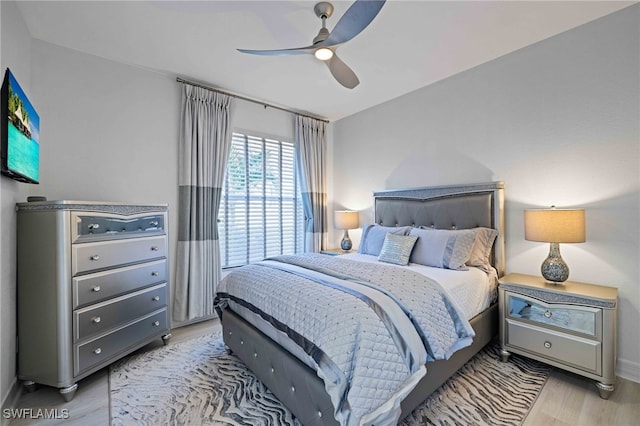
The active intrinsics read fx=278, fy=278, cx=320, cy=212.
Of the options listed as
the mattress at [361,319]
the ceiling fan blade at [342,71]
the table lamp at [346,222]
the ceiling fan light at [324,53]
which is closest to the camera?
the mattress at [361,319]

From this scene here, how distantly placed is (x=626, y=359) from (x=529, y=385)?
814 millimetres

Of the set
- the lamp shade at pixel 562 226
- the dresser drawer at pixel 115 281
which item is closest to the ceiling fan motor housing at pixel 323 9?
the lamp shade at pixel 562 226

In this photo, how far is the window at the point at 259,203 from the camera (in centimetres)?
356

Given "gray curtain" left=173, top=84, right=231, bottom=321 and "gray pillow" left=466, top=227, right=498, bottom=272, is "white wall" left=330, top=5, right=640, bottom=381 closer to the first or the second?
"gray pillow" left=466, top=227, right=498, bottom=272

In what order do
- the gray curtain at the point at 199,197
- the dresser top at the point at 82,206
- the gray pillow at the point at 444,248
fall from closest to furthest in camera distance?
the dresser top at the point at 82,206
the gray pillow at the point at 444,248
the gray curtain at the point at 199,197

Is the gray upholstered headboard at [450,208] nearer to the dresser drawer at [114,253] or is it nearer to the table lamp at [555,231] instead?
the table lamp at [555,231]

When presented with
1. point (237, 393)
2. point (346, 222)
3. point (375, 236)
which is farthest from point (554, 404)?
point (346, 222)

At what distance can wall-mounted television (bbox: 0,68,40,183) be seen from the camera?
1.67 m

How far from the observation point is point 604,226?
220 centimetres

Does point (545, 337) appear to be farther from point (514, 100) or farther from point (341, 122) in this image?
point (341, 122)

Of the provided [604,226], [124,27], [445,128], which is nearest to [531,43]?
[445,128]

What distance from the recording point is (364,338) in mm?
1341

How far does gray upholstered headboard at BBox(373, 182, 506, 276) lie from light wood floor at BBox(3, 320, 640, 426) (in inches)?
38.5

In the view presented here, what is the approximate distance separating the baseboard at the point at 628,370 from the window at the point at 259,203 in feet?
11.2
